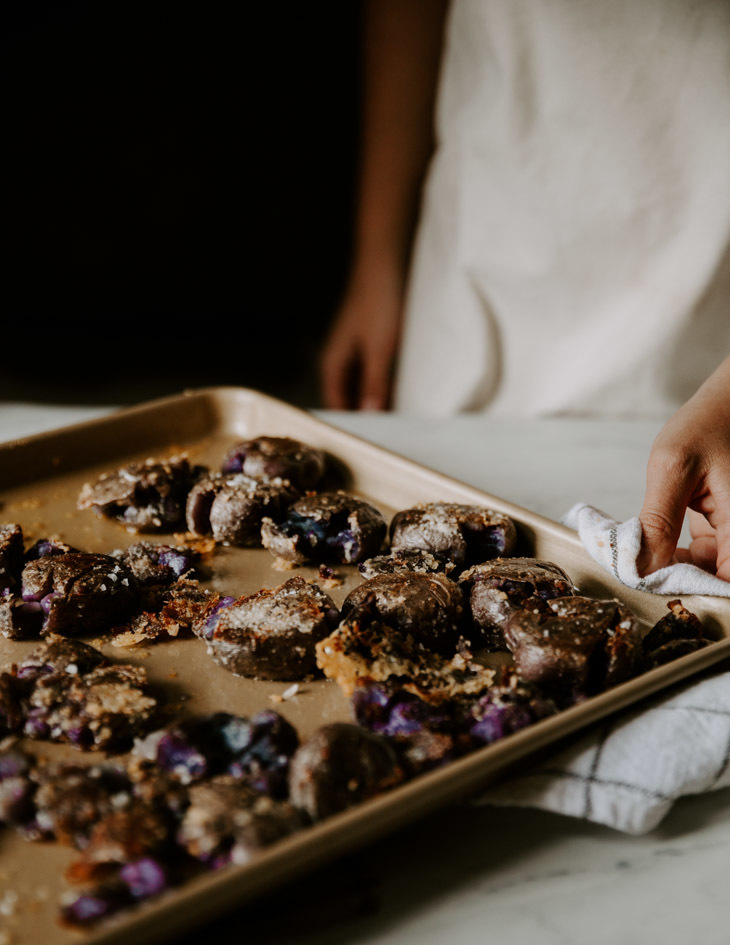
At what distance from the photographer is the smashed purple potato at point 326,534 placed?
3.62ft

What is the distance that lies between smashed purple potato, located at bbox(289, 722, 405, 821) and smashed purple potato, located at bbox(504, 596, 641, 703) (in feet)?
0.61

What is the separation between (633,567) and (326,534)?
0.36 metres

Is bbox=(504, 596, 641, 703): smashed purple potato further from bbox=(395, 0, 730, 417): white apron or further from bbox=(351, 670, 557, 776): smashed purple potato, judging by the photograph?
bbox=(395, 0, 730, 417): white apron

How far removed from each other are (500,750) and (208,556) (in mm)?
559

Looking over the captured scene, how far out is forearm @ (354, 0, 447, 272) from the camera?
66.1 inches

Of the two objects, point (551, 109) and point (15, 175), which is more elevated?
point (551, 109)

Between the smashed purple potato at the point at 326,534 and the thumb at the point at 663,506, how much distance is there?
1.05 feet

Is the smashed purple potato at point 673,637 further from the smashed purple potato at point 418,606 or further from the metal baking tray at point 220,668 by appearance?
the smashed purple potato at point 418,606

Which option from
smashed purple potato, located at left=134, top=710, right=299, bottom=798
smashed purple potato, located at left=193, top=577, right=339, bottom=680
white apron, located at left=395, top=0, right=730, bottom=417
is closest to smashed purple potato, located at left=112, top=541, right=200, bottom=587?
smashed purple potato, located at left=193, top=577, right=339, bottom=680

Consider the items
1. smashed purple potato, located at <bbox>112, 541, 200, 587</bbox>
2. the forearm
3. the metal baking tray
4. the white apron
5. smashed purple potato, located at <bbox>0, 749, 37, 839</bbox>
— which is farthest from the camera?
the forearm

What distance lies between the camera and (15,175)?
1.95 meters

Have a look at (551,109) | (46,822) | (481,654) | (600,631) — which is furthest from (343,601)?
(551,109)

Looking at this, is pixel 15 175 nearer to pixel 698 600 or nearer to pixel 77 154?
pixel 77 154

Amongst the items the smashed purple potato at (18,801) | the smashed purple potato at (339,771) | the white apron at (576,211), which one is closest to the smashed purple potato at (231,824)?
the smashed purple potato at (339,771)
